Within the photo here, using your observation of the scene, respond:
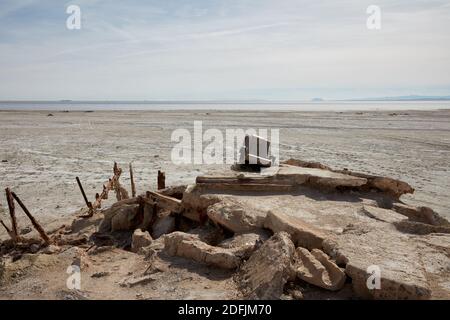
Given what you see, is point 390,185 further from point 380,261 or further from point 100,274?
point 100,274

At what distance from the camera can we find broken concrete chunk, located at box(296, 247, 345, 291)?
4.13m

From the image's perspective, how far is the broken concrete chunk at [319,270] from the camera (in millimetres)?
4129

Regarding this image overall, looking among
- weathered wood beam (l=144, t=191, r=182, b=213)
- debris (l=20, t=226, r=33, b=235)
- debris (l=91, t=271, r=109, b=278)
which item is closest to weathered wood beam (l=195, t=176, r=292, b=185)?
weathered wood beam (l=144, t=191, r=182, b=213)

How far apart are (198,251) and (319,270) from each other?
159 cm

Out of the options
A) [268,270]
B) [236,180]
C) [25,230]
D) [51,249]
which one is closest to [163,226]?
[236,180]

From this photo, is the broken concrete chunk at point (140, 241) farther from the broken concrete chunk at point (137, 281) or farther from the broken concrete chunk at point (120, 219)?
the broken concrete chunk at point (137, 281)

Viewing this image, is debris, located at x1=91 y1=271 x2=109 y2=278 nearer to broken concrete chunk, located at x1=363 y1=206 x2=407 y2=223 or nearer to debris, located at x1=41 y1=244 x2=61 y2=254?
debris, located at x1=41 y1=244 x2=61 y2=254

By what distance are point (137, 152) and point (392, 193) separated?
12.1m

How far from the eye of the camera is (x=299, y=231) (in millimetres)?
4992

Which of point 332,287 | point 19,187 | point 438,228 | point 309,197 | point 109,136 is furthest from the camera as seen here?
point 109,136

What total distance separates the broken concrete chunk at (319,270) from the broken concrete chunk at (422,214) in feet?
8.71
